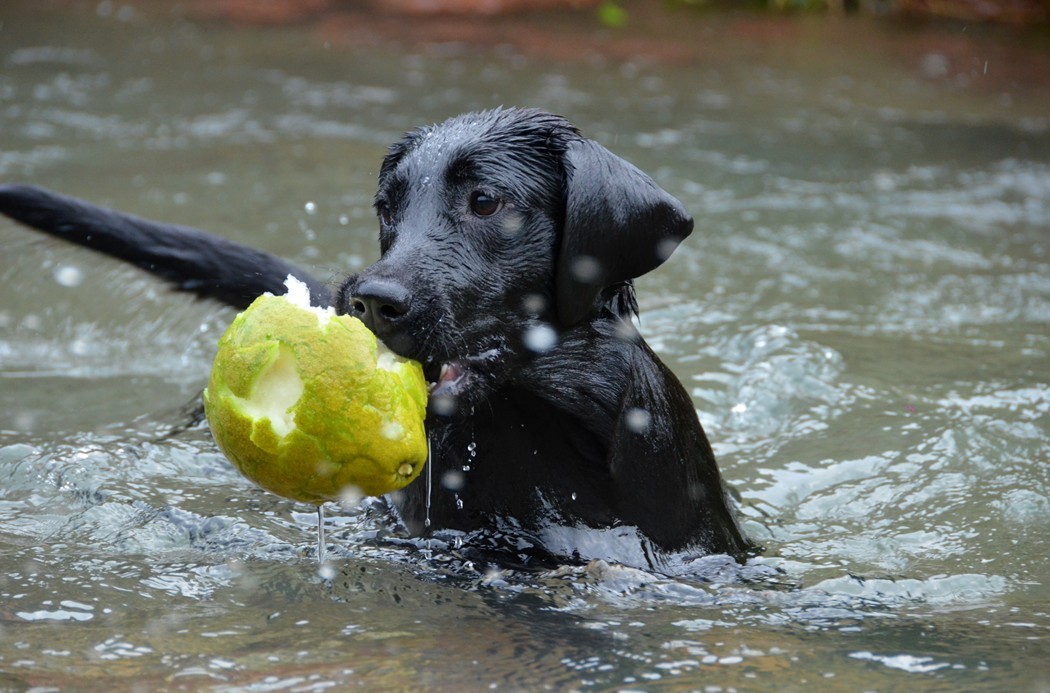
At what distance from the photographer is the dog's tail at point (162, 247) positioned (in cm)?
460

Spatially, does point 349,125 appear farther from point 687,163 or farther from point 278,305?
point 278,305

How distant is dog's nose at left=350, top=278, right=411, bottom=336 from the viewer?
3.38m

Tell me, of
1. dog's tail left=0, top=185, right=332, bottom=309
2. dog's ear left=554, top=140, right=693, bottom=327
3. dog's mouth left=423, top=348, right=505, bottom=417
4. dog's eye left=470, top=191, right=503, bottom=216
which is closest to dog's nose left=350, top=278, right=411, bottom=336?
dog's mouth left=423, top=348, right=505, bottom=417

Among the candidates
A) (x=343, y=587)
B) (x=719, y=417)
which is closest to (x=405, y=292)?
(x=343, y=587)

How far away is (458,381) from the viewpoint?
145 inches

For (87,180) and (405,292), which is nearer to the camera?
(405,292)

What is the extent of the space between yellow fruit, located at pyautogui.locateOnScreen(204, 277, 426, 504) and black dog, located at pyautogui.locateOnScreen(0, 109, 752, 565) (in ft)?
1.57

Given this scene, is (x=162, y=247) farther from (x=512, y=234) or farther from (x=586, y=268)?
(x=586, y=268)

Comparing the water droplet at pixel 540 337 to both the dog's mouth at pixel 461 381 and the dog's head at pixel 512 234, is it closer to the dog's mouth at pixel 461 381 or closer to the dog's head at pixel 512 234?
the dog's head at pixel 512 234

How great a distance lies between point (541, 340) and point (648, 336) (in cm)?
300

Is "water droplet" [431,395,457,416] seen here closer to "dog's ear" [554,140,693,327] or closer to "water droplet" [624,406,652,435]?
"dog's ear" [554,140,693,327]

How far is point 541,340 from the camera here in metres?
3.87

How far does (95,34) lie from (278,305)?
11128 mm

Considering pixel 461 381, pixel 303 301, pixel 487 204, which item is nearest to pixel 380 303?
pixel 303 301
